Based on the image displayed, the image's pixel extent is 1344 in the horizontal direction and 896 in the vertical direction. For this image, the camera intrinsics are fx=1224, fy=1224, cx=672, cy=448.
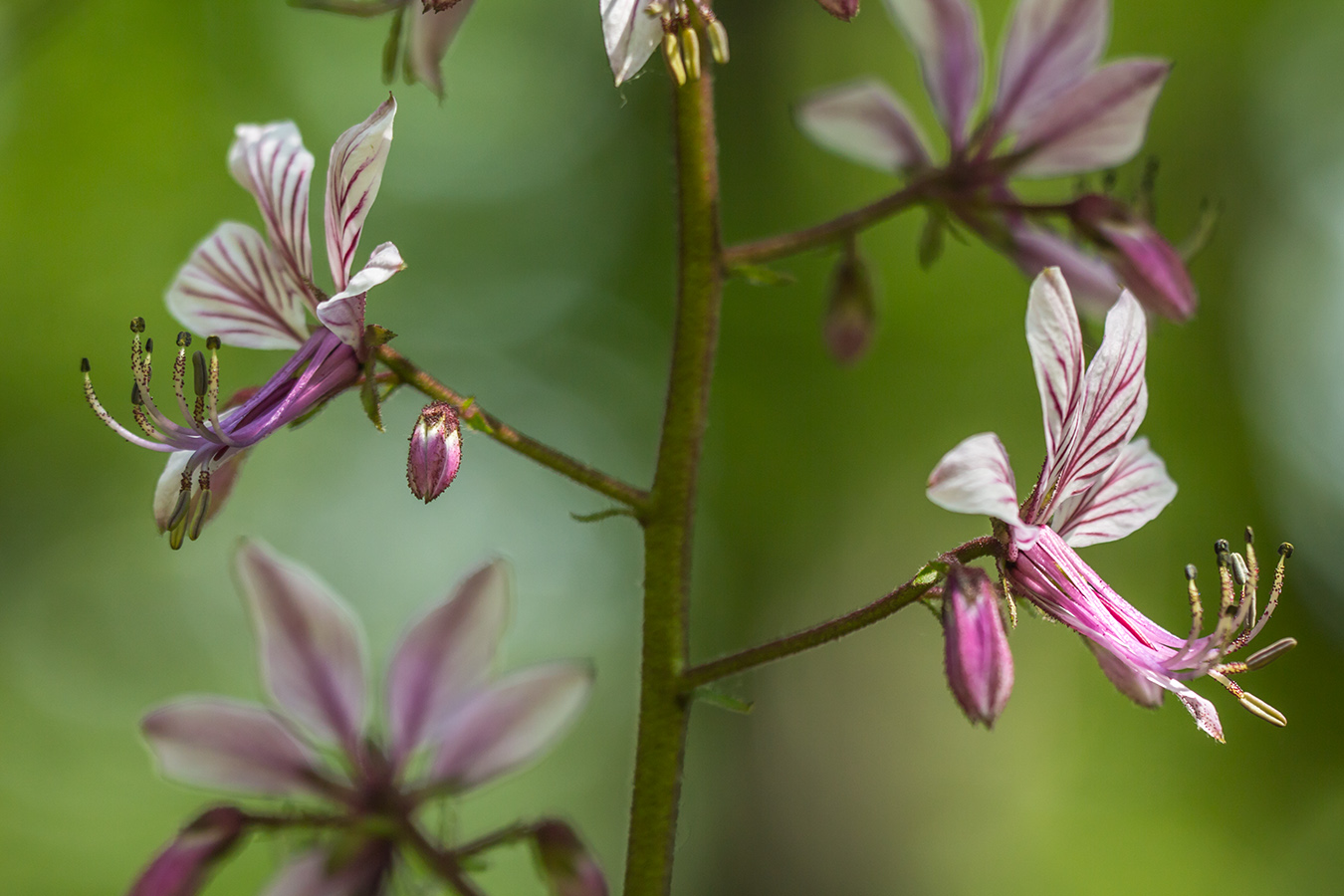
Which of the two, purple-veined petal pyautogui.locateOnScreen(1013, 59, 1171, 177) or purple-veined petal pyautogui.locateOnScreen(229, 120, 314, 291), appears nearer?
purple-veined petal pyautogui.locateOnScreen(229, 120, 314, 291)

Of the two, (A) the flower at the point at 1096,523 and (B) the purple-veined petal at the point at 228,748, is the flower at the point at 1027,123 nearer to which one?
(A) the flower at the point at 1096,523

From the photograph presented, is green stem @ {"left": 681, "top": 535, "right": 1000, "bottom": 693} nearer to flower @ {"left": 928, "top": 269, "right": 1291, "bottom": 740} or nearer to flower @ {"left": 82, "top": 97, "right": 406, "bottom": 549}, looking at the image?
flower @ {"left": 928, "top": 269, "right": 1291, "bottom": 740}

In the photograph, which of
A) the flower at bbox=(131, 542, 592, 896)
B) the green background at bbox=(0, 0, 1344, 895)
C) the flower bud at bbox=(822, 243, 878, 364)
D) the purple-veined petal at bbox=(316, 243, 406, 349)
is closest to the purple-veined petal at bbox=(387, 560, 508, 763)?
the flower at bbox=(131, 542, 592, 896)

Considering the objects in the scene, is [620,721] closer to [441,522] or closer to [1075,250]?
[441,522]

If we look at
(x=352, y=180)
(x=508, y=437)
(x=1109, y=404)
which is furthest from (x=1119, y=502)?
(x=352, y=180)

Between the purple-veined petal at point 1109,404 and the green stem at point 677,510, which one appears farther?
the green stem at point 677,510

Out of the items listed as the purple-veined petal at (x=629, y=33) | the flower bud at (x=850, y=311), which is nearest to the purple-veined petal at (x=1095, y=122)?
the flower bud at (x=850, y=311)
